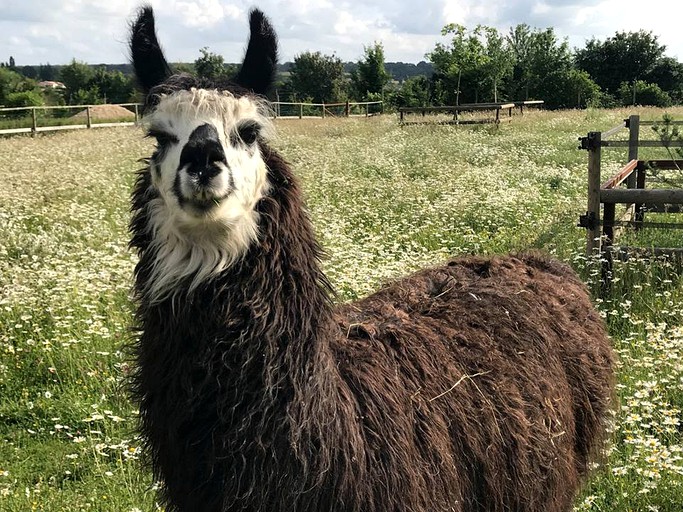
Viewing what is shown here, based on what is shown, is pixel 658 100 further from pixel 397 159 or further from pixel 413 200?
pixel 413 200

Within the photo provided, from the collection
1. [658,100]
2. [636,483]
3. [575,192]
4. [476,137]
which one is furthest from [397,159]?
[658,100]

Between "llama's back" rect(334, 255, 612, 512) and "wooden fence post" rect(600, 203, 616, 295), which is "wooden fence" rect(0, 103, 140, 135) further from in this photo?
"llama's back" rect(334, 255, 612, 512)

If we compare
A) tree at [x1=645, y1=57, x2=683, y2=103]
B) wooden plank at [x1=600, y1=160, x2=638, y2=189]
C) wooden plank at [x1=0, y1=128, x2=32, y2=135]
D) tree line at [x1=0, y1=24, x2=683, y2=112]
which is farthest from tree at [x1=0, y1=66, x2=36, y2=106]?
tree at [x1=645, y1=57, x2=683, y2=103]

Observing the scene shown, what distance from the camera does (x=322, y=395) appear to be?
2441mm

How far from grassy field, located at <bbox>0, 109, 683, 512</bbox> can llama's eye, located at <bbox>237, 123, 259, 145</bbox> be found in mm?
1143

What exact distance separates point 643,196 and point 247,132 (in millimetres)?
5422

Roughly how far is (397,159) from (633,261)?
355 inches

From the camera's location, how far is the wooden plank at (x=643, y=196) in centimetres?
646

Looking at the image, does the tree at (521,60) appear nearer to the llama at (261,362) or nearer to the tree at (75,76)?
the tree at (75,76)

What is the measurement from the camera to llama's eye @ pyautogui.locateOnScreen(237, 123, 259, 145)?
2.46 meters

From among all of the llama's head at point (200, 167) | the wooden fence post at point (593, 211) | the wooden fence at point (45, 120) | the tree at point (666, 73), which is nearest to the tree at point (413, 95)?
the tree at point (666, 73)

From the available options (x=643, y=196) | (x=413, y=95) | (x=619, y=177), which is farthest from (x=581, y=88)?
(x=643, y=196)

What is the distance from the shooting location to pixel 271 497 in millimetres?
2314

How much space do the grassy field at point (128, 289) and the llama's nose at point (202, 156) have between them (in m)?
1.27
